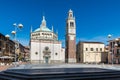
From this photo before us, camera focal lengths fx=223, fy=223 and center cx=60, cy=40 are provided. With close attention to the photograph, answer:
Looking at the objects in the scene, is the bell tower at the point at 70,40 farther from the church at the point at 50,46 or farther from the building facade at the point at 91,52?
the building facade at the point at 91,52

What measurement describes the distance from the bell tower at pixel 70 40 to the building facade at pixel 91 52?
8965 mm

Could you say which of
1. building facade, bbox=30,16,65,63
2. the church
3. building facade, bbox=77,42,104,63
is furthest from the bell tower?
building facade, bbox=77,42,104,63

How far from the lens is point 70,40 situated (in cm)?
8775

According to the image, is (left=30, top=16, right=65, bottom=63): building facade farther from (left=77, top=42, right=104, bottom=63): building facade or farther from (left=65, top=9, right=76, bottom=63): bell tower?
(left=77, top=42, right=104, bottom=63): building facade

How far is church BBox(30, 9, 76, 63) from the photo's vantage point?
80556 millimetres

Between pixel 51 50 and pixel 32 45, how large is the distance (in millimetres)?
7386

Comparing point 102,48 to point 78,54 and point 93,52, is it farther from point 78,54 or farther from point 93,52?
point 78,54

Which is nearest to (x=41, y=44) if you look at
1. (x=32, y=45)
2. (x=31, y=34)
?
(x=32, y=45)

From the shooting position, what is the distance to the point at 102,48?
322 feet

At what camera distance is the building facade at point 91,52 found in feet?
311

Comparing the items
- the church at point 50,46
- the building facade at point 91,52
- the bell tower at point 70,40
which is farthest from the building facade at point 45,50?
the building facade at point 91,52

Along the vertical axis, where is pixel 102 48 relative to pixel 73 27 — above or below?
below

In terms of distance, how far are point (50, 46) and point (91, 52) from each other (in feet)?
70.0

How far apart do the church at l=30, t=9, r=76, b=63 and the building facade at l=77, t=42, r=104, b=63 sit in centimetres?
888
